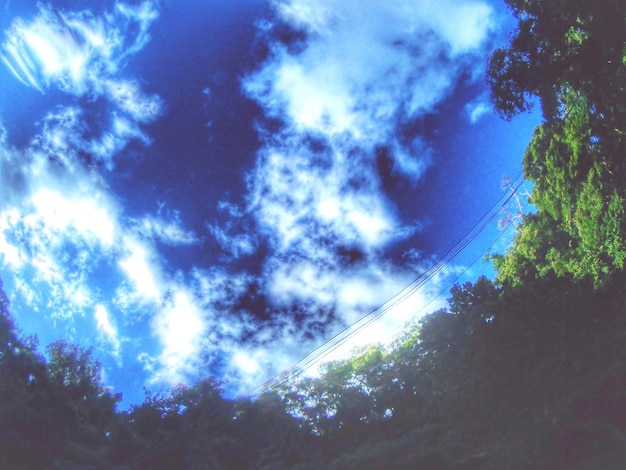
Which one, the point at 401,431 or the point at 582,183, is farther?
the point at 401,431

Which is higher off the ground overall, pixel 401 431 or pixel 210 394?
pixel 210 394

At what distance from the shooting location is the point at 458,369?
12633 millimetres

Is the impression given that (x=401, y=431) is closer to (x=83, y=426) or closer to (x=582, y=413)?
(x=582, y=413)

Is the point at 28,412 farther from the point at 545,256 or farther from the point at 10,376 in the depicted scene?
the point at 545,256

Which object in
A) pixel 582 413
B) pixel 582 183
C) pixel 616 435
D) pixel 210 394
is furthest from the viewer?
pixel 210 394

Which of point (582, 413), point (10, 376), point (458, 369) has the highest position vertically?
point (10, 376)

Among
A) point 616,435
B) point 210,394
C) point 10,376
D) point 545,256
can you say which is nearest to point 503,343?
point 545,256

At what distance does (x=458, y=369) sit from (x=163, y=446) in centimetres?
1175

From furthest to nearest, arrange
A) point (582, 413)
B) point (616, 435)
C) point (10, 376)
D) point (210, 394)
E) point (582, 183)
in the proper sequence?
point (210, 394)
point (10, 376)
point (582, 413)
point (616, 435)
point (582, 183)

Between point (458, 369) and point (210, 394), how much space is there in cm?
1059

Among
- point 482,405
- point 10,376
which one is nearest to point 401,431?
point 482,405

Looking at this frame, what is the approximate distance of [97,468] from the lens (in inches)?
538

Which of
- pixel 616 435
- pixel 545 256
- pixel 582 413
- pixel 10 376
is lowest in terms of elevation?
pixel 616 435

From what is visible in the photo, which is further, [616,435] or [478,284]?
[478,284]
